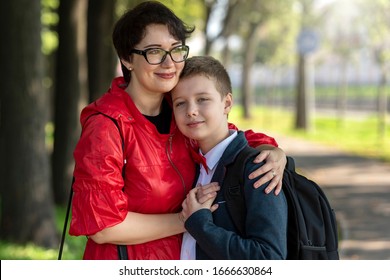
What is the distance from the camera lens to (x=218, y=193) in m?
2.53

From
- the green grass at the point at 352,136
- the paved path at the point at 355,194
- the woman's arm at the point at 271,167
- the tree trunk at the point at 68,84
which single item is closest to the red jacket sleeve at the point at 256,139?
the woman's arm at the point at 271,167

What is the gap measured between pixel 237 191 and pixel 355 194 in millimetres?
9024

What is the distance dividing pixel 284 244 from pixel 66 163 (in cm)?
794

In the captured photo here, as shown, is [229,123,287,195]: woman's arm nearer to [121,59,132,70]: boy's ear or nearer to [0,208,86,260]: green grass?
[121,59,132,70]: boy's ear

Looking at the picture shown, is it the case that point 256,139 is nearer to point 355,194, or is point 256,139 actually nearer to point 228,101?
point 228,101

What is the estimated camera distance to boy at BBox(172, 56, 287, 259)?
236 cm

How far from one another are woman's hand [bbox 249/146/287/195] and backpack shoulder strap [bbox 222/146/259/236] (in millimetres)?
52

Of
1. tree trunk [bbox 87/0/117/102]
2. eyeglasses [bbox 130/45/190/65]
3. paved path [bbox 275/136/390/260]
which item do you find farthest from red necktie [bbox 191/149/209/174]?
tree trunk [bbox 87/0/117/102]

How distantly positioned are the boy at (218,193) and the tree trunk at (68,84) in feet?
23.1

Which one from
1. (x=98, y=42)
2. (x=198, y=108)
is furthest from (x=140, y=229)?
(x=98, y=42)

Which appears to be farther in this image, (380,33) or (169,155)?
(380,33)

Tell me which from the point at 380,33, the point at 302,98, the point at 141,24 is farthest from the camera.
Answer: the point at 302,98
